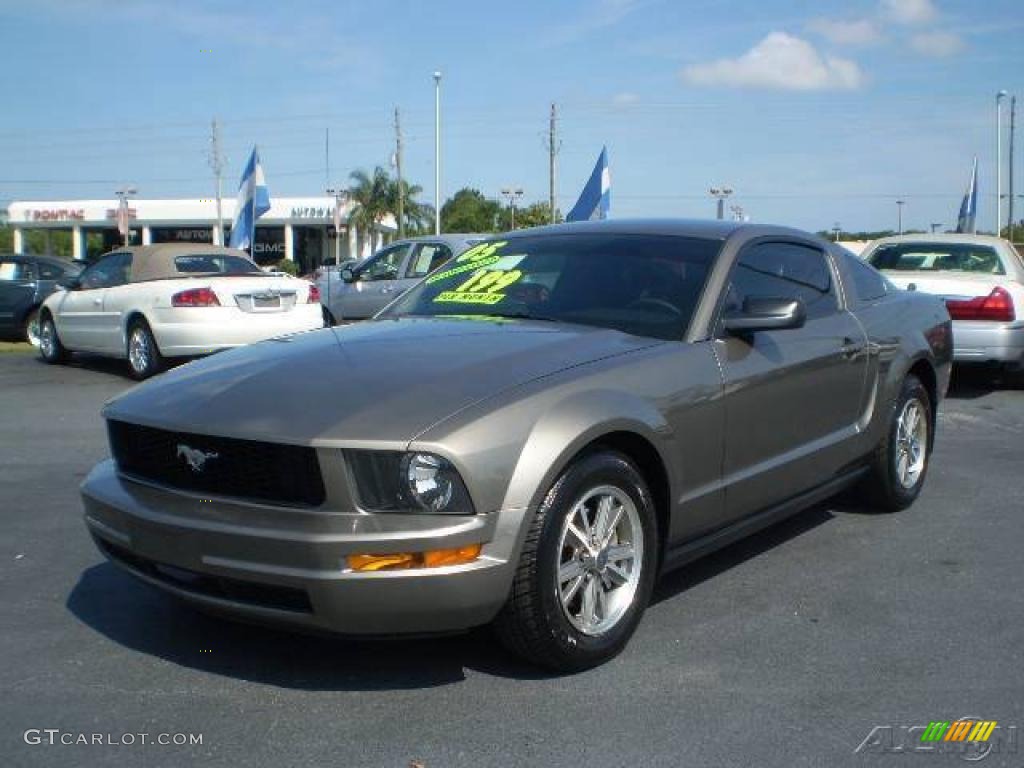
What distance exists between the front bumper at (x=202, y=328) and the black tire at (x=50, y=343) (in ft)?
7.91

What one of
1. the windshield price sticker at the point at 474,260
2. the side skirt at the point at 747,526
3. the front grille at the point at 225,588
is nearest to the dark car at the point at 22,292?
the windshield price sticker at the point at 474,260

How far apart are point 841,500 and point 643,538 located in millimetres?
2678

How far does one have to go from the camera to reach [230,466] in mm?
3383

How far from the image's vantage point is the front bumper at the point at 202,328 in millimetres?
11156

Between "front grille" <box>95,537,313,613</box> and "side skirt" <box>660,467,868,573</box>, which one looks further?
"side skirt" <box>660,467,868,573</box>

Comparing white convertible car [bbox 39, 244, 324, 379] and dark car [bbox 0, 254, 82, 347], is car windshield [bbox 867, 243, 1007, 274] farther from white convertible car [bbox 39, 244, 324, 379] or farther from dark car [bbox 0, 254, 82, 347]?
dark car [bbox 0, 254, 82, 347]

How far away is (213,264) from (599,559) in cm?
938

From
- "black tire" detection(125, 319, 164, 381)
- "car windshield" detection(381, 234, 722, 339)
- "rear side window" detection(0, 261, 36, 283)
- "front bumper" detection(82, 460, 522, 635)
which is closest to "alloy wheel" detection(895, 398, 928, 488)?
"car windshield" detection(381, 234, 722, 339)

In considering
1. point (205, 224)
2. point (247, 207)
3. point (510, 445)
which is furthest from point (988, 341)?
point (205, 224)

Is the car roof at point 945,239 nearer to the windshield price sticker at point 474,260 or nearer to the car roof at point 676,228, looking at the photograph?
the car roof at point 676,228

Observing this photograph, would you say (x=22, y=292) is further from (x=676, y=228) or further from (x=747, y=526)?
(x=747, y=526)

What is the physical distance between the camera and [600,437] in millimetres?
3635

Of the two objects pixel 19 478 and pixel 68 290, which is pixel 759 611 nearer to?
pixel 19 478

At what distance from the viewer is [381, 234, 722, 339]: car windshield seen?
4441 mm
